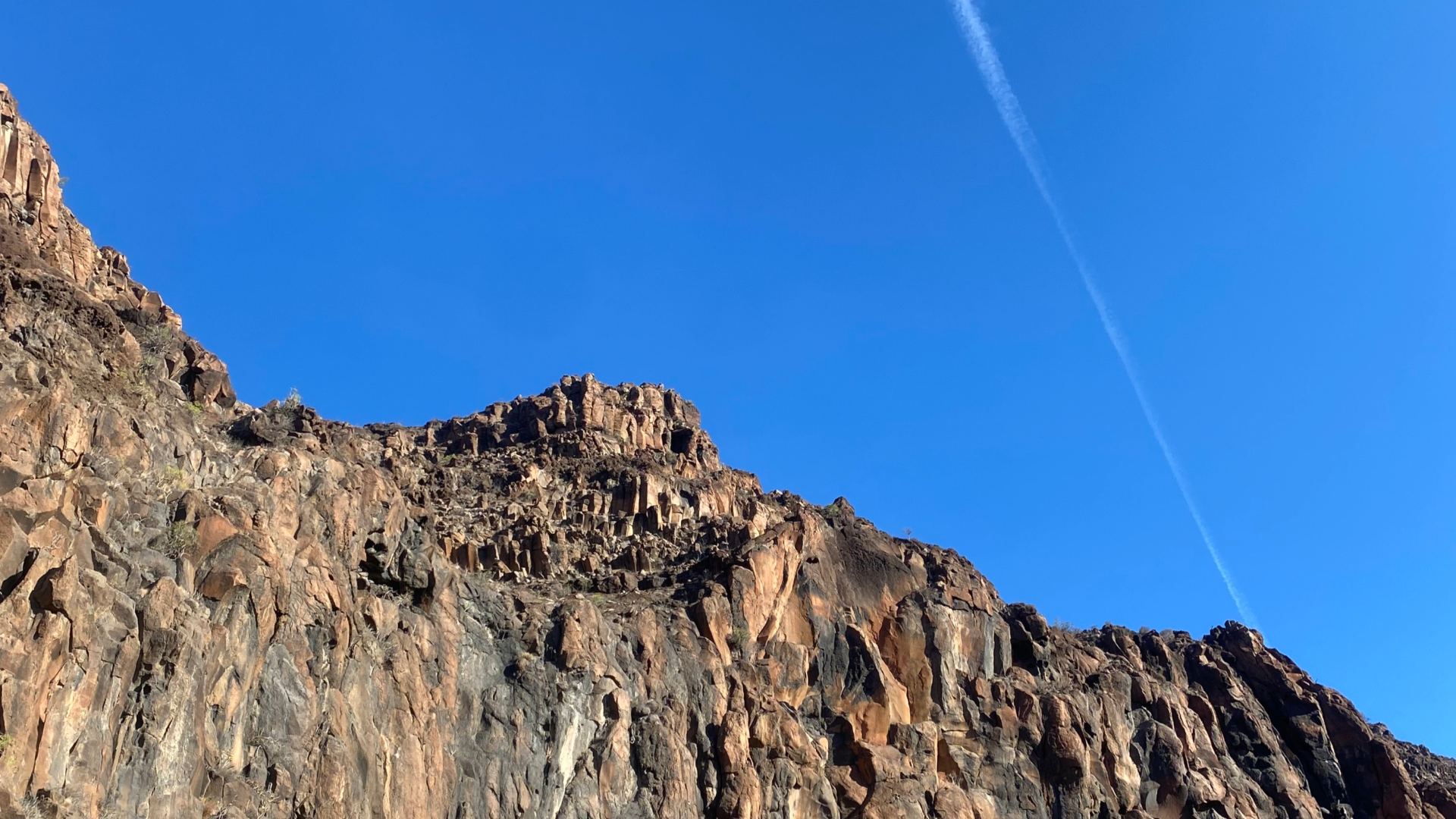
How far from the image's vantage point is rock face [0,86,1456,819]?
37.1 m

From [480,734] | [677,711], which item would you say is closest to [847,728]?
[677,711]

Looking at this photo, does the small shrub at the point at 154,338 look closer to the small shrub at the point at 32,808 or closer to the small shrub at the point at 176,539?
the small shrub at the point at 176,539

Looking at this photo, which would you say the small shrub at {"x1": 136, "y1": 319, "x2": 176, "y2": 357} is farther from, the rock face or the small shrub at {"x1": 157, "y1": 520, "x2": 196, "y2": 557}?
the small shrub at {"x1": 157, "y1": 520, "x2": 196, "y2": 557}

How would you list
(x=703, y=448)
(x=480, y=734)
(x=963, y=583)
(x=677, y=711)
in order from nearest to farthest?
(x=480, y=734)
(x=677, y=711)
(x=963, y=583)
(x=703, y=448)

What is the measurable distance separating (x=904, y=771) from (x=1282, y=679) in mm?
50850

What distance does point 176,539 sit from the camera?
4134 cm

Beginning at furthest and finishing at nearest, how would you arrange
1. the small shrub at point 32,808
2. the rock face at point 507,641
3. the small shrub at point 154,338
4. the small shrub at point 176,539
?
the small shrub at point 154,338
the small shrub at point 176,539
the rock face at point 507,641
the small shrub at point 32,808

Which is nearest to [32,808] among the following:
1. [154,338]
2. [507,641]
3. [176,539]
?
[176,539]

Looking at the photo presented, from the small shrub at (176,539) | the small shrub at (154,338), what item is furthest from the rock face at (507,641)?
the small shrub at (176,539)

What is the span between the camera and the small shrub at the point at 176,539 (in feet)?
134

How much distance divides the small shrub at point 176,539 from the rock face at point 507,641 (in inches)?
10.1

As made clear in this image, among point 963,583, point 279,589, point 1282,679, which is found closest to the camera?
point 279,589

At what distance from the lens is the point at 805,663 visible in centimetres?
7438

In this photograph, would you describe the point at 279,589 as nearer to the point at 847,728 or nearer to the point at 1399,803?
the point at 847,728
